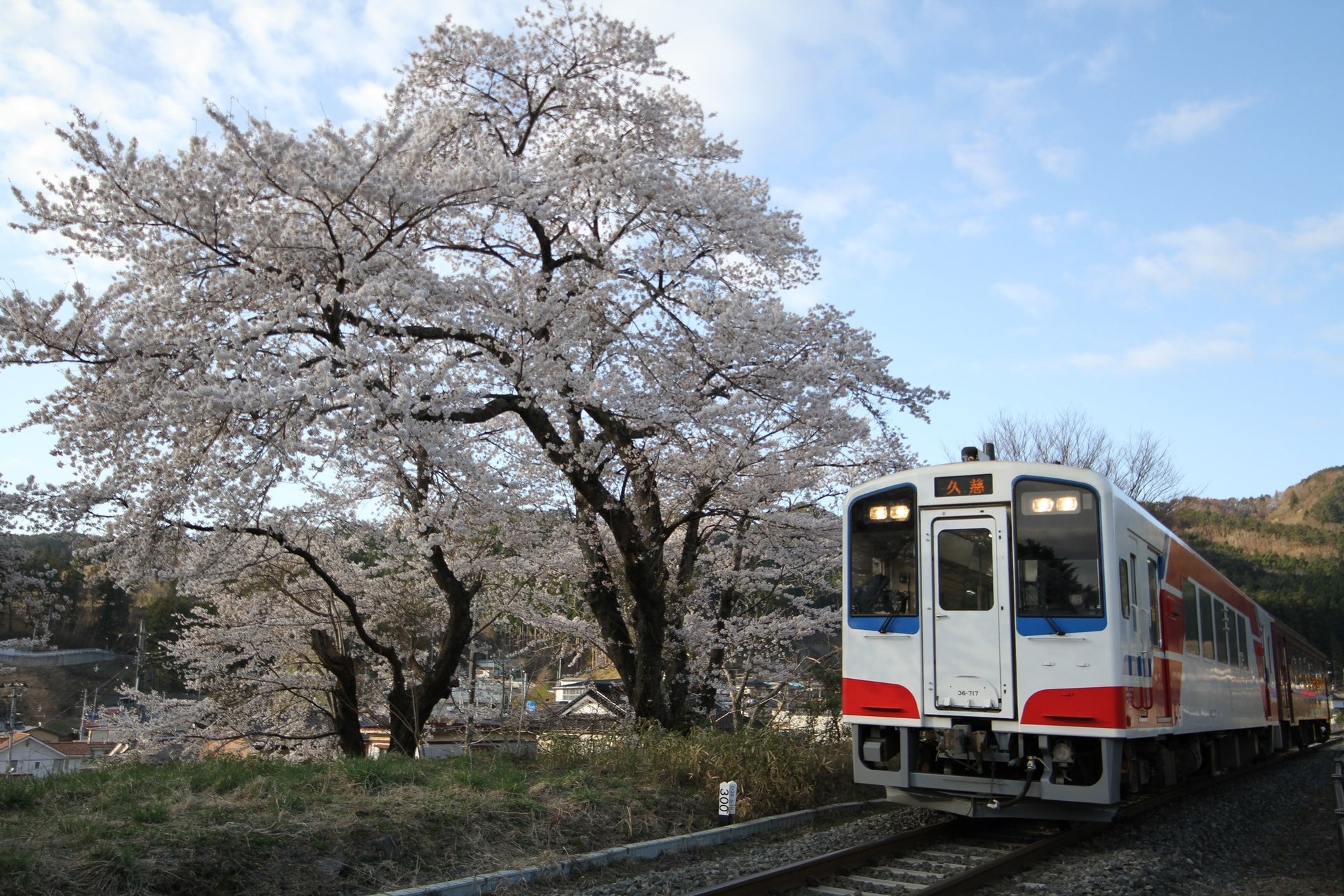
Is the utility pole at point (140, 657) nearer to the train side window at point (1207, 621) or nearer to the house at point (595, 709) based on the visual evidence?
the house at point (595, 709)

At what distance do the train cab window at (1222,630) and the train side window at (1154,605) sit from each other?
285 centimetres

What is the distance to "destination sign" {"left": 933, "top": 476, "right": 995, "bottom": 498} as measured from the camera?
764 cm

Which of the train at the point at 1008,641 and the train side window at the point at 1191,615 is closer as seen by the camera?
the train at the point at 1008,641

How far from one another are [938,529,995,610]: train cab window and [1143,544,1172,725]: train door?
139cm

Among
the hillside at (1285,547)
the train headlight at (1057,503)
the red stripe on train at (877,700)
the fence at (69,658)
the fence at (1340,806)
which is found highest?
the hillside at (1285,547)

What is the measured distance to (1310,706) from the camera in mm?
20875

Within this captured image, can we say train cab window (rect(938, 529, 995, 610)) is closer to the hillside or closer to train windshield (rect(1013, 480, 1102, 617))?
train windshield (rect(1013, 480, 1102, 617))

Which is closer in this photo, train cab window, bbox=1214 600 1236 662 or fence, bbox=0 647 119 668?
train cab window, bbox=1214 600 1236 662

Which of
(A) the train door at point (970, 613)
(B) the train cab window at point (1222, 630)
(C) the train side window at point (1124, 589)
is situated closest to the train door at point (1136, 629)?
(C) the train side window at point (1124, 589)

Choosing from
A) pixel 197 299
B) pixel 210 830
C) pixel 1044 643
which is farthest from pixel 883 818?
pixel 197 299

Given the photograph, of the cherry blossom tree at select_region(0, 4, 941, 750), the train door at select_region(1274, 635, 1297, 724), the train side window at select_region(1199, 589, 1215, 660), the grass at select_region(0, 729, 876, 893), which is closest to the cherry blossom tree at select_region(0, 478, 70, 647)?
the cherry blossom tree at select_region(0, 4, 941, 750)

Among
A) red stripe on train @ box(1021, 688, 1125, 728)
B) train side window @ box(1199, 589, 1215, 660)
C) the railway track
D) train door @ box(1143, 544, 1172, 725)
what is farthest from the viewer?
train side window @ box(1199, 589, 1215, 660)

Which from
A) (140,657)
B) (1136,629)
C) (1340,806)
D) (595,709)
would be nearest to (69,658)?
(140,657)

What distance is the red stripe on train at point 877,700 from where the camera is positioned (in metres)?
7.55
